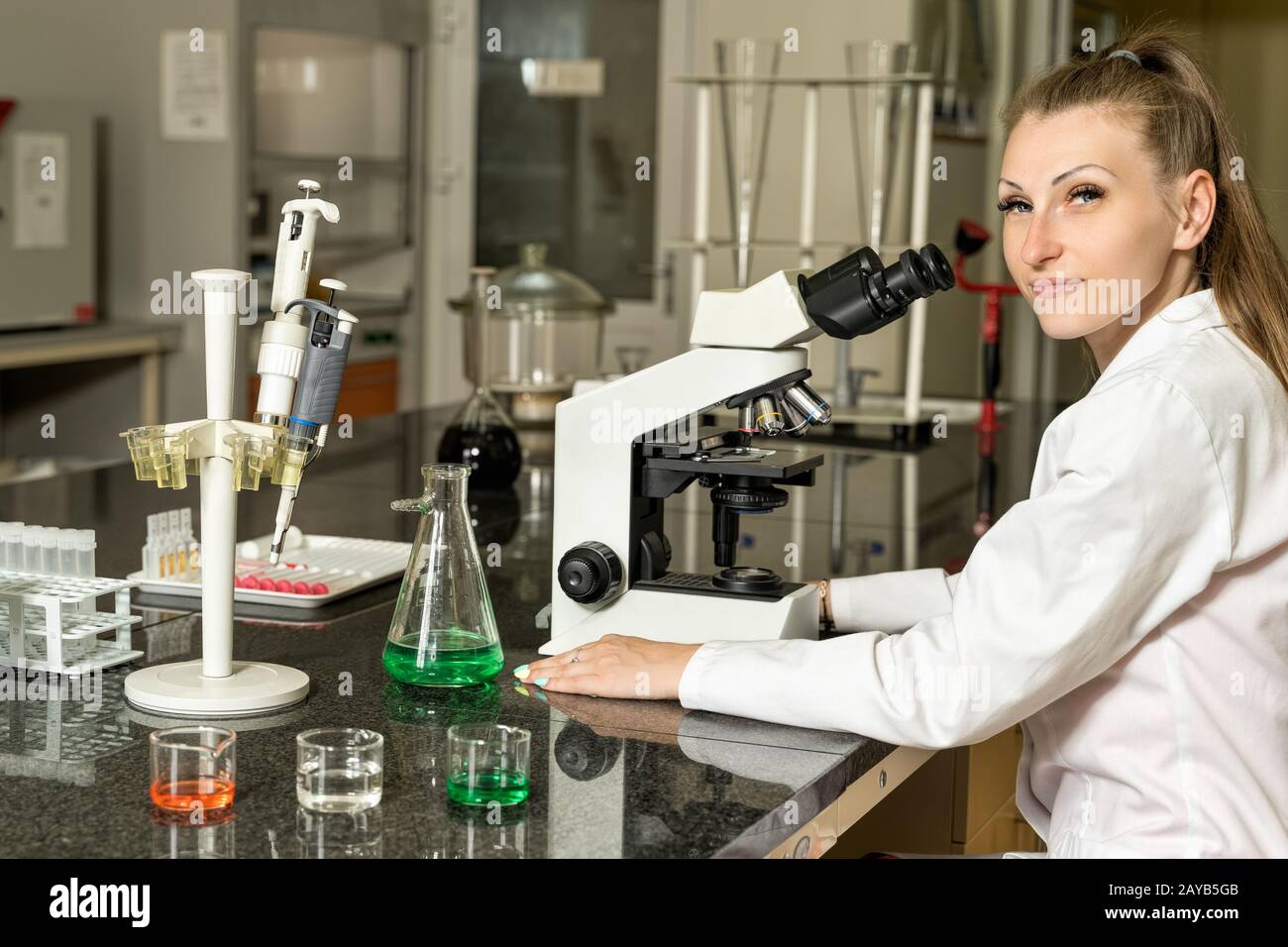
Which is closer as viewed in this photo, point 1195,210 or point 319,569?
point 1195,210

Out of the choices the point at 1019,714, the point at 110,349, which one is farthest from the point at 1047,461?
the point at 110,349

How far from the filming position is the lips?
4.08 feet

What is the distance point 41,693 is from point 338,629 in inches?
12.6

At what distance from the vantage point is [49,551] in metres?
1.32

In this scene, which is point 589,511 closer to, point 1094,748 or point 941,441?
point 1094,748

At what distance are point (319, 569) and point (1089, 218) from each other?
36.5 inches

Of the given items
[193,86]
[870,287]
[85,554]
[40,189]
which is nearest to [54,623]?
[85,554]

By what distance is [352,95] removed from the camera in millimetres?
4898

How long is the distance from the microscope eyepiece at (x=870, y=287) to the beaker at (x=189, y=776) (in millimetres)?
595

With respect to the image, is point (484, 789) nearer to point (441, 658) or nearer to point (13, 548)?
point (441, 658)

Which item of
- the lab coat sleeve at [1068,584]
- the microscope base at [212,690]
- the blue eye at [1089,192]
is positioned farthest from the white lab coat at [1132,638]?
the microscope base at [212,690]

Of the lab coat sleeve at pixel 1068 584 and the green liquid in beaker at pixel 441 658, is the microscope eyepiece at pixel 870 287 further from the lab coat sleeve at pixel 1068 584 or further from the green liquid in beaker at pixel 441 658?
the green liquid in beaker at pixel 441 658

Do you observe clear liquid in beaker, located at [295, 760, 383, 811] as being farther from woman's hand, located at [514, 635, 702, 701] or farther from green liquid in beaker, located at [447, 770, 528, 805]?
woman's hand, located at [514, 635, 702, 701]
